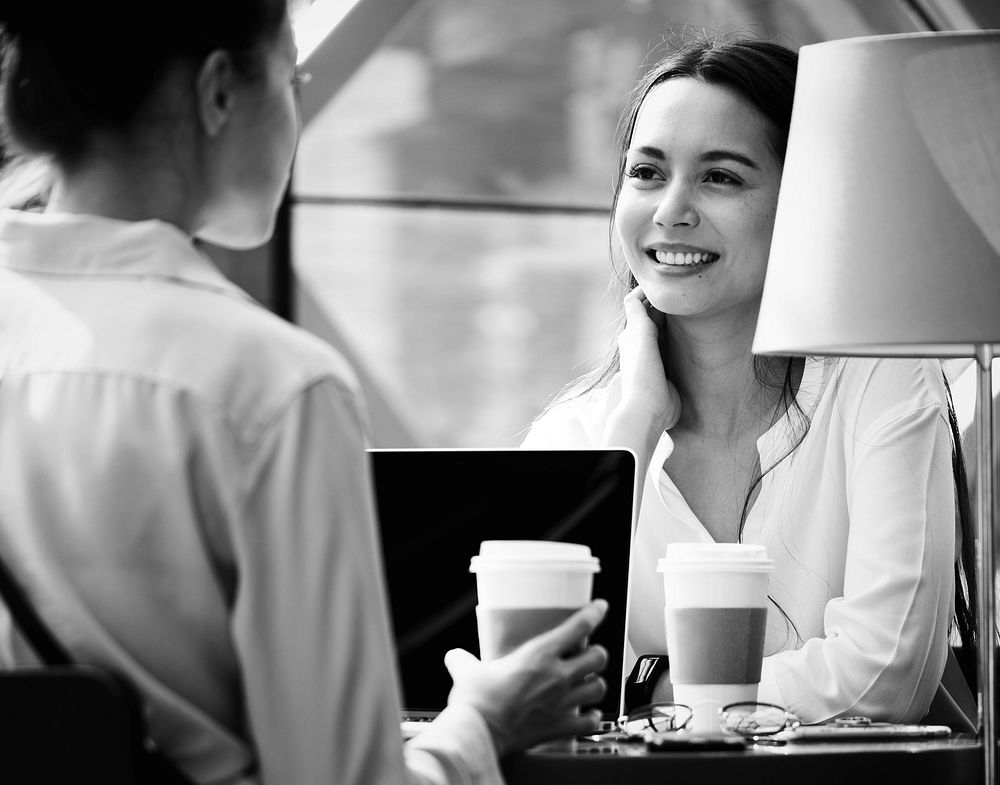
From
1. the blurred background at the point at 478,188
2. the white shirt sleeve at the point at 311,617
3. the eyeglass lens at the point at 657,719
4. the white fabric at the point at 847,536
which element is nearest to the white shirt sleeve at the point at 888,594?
the white fabric at the point at 847,536

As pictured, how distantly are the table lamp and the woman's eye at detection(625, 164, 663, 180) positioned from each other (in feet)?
2.53

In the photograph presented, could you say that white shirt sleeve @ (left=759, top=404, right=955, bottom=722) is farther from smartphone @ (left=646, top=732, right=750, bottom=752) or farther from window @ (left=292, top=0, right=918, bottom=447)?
window @ (left=292, top=0, right=918, bottom=447)

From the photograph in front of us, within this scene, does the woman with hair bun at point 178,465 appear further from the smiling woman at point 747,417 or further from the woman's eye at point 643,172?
the woman's eye at point 643,172

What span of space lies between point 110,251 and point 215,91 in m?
0.15

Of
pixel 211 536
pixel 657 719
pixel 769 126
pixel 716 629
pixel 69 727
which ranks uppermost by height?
pixel 769 126

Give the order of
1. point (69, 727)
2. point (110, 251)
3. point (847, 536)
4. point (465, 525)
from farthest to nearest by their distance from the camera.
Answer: point (847, 536) < point (465, 525) < point (110, 251) < point (69, 727)

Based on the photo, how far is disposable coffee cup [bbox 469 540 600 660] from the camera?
4.09 ft

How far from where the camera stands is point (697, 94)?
2.20 metres

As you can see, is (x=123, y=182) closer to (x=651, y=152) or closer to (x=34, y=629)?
(x=34, y=629)

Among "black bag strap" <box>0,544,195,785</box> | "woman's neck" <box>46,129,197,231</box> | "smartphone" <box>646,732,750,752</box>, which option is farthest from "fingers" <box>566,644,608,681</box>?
"woman's neck" <box>46,129,197,231</box>

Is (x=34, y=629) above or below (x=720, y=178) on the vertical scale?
below

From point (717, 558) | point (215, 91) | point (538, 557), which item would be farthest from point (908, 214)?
point (215, 91)

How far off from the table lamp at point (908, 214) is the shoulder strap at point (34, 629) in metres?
0.83

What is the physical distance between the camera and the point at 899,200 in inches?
55.2
